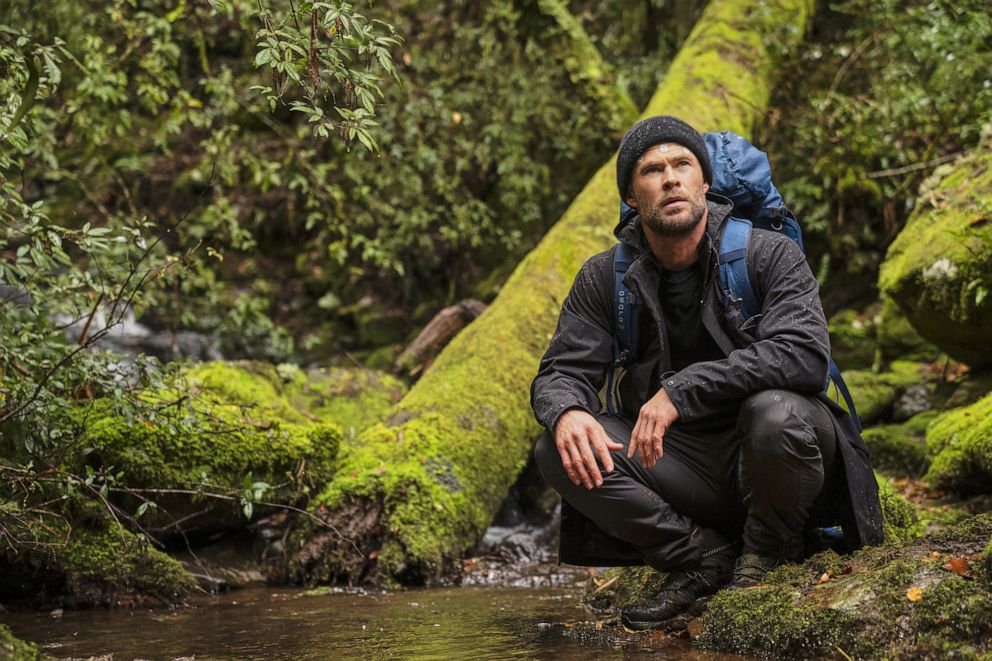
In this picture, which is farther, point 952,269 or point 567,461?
point 952,269

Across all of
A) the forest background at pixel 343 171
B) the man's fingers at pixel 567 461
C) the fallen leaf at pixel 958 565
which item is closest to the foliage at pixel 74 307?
the forest background at pixel 343 171

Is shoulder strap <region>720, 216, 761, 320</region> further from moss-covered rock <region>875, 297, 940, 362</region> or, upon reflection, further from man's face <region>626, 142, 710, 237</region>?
moss-covered rock <region>875, 297, 940, 362</region>

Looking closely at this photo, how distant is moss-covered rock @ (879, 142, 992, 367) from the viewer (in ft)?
19.6

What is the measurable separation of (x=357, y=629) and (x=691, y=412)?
1.83m

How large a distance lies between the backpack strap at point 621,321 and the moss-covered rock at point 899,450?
311cm

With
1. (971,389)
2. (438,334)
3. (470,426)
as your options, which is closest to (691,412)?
(470,426)

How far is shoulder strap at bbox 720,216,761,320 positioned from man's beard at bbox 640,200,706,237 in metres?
0.16

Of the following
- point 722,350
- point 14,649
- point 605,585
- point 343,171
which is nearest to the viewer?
point 14,649

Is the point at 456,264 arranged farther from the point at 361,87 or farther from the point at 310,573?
the point at 361,87

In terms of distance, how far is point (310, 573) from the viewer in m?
5.70

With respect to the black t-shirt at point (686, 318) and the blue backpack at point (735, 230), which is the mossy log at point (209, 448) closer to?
the blue backpack at point (735, 230)

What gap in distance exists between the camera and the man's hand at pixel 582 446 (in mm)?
3730

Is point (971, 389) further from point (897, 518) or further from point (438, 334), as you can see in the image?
point (438, 334)

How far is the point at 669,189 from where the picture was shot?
4074mm
